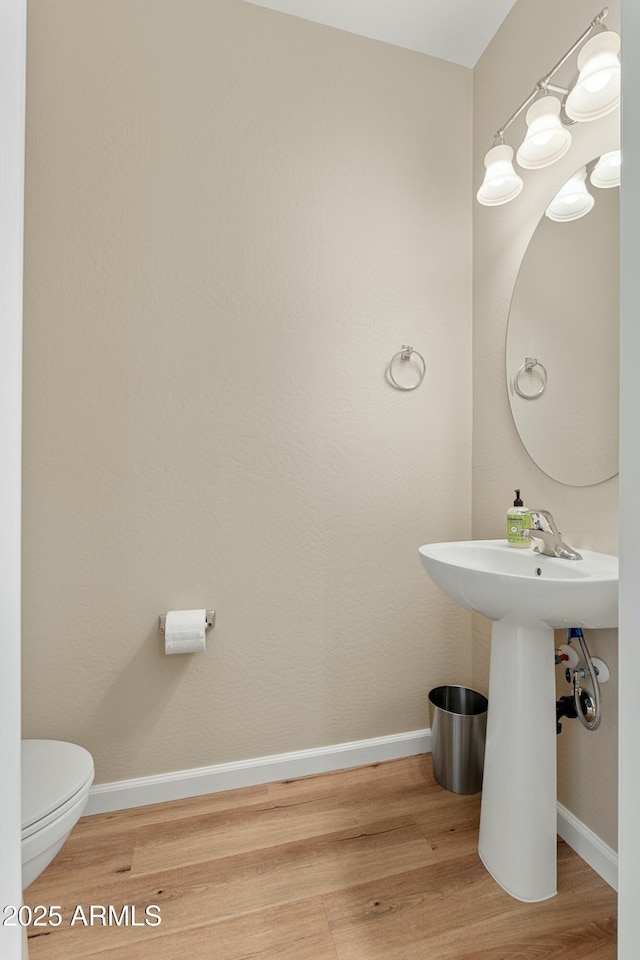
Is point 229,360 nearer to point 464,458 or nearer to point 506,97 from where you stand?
point 464,458

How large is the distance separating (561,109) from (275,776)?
235 cm

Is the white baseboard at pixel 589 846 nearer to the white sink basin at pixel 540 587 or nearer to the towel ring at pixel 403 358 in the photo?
the white sink basin at pixel 540 587

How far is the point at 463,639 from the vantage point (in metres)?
1.94

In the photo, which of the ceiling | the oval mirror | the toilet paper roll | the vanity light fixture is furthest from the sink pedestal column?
the ceiling

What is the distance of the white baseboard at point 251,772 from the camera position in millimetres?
1573

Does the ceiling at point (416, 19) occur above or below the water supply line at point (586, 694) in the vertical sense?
above

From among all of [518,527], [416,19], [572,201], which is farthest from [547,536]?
[416,19]

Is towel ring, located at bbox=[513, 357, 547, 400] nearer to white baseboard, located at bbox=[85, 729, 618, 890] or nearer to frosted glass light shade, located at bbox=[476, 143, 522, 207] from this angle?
frosted glass light shade, located at bbox=[476, 143, 522, 207]

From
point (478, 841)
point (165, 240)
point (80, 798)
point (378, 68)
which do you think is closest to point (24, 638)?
point (80, 798)

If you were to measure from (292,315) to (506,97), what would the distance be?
3.57 feet

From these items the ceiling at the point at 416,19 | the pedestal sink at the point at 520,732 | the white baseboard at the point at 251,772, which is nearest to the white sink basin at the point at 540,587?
the pedestal sink at the point at 520,732

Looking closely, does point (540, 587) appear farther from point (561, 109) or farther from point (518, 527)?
point (561, 109)

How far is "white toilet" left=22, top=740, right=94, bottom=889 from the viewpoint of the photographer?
3.34 feet

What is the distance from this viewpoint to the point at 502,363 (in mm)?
1760
